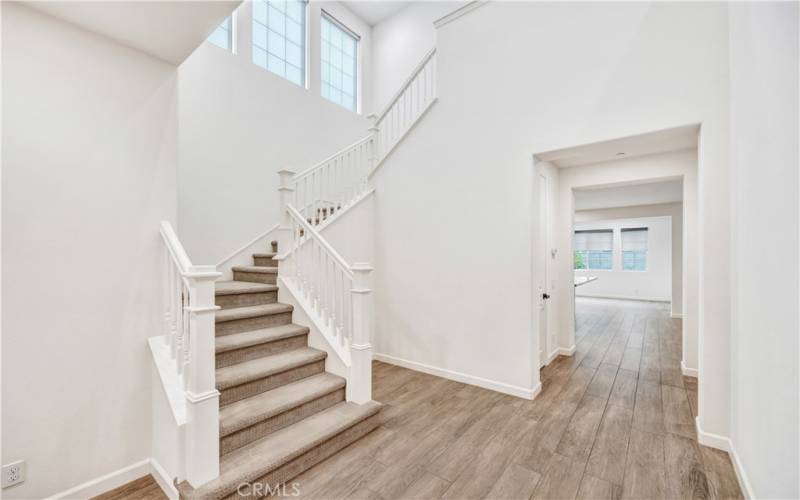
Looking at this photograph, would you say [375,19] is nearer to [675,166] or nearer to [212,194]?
[212,194]

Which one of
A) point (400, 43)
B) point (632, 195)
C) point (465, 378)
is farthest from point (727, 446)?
point (400, 43)

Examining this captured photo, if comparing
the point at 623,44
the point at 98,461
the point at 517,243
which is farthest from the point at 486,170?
the point at 98,461

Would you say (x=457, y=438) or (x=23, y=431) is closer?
(x=23, y=431)

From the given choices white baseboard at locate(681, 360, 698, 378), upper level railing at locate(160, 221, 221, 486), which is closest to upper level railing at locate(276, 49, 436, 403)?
upper level railing at locate(160, 221, 221, 486)

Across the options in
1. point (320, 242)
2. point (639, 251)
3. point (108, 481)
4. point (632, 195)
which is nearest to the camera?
point (108, 481)

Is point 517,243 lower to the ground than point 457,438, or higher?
higher

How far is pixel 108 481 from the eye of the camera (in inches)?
81.5

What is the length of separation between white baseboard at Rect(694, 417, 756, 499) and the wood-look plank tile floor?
0.16 feet

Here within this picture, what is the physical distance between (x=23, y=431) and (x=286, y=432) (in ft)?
4.43

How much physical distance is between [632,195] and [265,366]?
300 inches

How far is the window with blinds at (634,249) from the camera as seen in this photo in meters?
10.1

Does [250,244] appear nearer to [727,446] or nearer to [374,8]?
[727,446]

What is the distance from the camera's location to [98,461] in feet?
6.73

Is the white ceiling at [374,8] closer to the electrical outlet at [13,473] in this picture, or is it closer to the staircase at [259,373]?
the staircase at [259,373]
